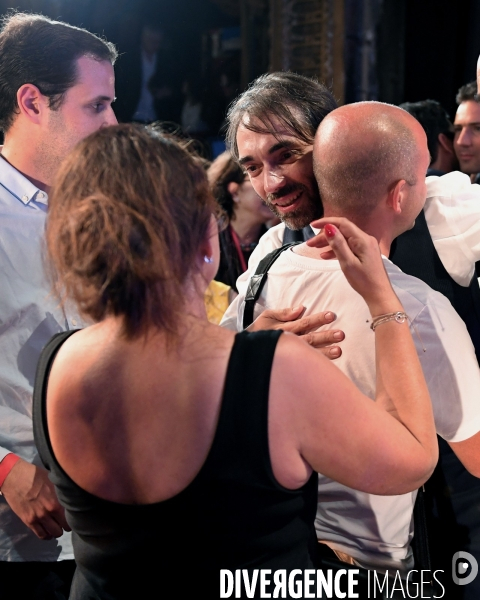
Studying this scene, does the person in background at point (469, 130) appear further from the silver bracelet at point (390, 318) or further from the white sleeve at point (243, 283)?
the silver bracelet at point (390, 318)

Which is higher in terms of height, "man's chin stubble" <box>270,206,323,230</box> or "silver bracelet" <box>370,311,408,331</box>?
"silver bracelet" <box>370,311,408,331</box>

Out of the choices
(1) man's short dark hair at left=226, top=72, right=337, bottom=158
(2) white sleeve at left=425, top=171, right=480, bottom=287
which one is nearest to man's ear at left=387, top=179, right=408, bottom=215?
(2) white sleeve at left=425, top=171, right=480, bottom=287

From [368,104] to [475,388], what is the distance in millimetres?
689

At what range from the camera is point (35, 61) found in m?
2.07

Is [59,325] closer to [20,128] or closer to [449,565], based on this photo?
[20,128]

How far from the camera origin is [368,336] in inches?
54.4

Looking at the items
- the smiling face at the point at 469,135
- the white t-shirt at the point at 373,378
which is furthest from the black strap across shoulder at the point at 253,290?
the smiling face at the point at 469,135

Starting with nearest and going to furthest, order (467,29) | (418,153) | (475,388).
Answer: (475,388)
(418,153)
(467,29)

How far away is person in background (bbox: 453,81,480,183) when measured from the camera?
427 centimetres

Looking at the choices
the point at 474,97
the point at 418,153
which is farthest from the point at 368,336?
the point at 474,97

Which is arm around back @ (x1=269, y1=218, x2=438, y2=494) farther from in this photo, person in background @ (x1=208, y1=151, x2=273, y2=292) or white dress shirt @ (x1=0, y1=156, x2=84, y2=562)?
person in background @ (x1=208, y1=151, x2=273, y2=292)

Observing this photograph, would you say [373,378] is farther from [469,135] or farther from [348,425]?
[469,135]

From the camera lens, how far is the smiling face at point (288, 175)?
2027 millimetres

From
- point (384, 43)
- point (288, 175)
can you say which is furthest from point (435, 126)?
point (288, 175)
